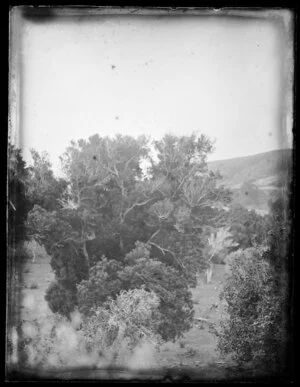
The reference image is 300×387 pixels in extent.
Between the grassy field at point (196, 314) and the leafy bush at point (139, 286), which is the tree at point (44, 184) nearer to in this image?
the grassy field at point (196, 314)

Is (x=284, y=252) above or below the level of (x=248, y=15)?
below

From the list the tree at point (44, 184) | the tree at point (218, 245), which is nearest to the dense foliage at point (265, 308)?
the tree at point (218, 245)

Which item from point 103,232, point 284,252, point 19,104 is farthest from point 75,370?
point 19,104

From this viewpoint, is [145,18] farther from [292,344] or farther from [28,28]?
[292,344]

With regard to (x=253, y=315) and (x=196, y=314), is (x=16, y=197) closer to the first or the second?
(x=196, y=314)

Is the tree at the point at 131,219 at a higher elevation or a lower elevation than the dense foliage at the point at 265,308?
higher

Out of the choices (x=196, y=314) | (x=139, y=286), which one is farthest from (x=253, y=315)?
(x=139, y=286)
